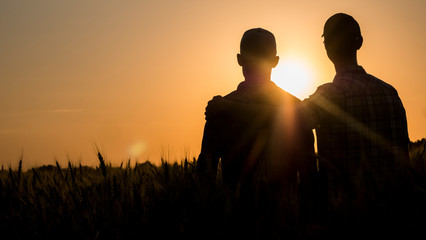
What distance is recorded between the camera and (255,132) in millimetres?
3504

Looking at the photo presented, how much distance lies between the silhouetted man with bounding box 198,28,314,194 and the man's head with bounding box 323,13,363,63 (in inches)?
37.7

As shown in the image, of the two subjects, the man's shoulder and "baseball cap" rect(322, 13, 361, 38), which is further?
"baseball cap" rect(322, 13, 361, 38)

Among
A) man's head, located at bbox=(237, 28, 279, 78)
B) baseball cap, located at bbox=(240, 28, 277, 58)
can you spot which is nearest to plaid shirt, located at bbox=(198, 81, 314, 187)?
man's head, located at bbox=(237, 28, 279, 78)

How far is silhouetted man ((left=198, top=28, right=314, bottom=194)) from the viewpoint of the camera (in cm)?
341

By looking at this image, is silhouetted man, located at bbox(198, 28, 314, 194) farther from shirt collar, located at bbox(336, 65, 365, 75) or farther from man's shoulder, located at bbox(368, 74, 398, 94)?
man's shoulder, located at bbox(368, 74, 398, 94)

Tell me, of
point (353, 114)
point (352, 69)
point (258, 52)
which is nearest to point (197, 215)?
point (258, 52)

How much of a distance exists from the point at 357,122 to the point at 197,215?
2.39 metres

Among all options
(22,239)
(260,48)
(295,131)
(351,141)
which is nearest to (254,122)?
(295,131)

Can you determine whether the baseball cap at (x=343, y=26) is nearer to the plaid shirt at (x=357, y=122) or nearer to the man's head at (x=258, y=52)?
the plaid shirt at (x=357, y=122)

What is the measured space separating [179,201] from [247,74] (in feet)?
5.20

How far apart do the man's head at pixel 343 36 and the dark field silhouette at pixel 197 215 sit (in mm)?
1710

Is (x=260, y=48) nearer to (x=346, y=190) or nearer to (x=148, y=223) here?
(x=346, y=190)

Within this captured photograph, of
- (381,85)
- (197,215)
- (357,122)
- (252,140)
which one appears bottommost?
(197,215)

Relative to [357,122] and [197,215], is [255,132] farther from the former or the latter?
[197,215]
